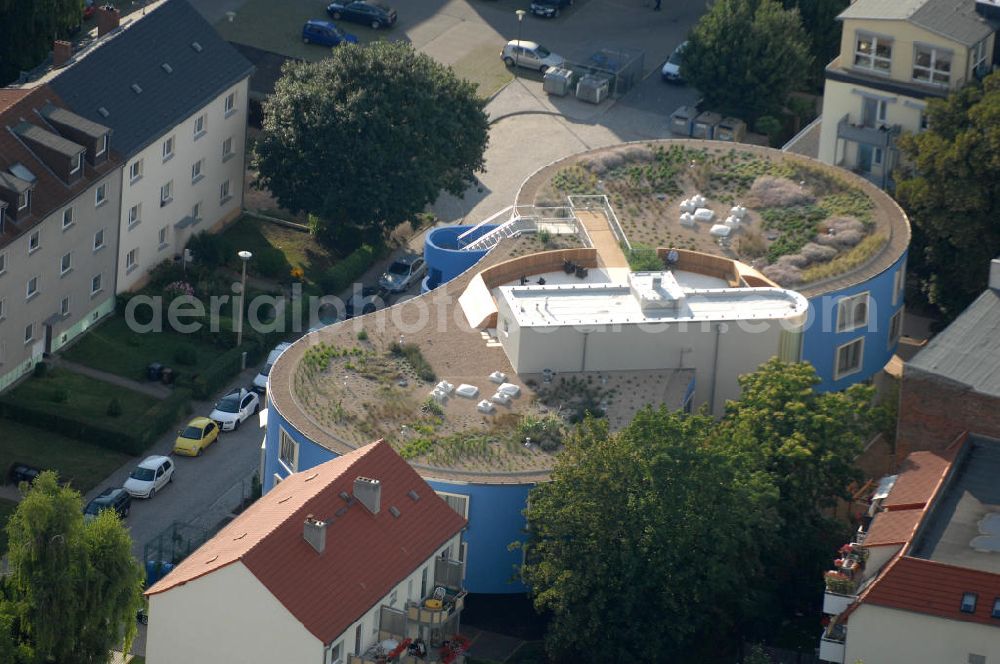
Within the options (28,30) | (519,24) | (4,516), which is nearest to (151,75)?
(28,30)

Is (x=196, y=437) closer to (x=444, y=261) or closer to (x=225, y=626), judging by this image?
(x=444, y=261)

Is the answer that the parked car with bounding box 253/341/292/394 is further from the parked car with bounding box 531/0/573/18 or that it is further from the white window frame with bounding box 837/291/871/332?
the parked car with bounding box 531/0/573/18

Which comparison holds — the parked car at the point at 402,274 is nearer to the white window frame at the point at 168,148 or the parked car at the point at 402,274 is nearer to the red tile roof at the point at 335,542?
the white window frame at the point at 168,148

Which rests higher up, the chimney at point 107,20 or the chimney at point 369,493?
the chimney at point 107,20

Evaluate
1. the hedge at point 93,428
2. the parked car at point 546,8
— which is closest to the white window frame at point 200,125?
the hedge at point 93,428

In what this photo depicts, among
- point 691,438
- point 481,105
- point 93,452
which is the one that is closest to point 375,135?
point 481,105

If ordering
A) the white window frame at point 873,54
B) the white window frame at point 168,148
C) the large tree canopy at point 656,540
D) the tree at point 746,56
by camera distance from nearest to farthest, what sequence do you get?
the large tree canopy at point 656,540, the white window frame at point 168,148, the white window frame at point 873,54, the tree at point 746,56

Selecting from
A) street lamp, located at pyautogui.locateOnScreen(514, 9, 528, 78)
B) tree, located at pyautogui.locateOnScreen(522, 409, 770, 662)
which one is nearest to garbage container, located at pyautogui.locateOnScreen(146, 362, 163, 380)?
tree, located at pyautogui.locateOnScreen(522, 409, 770, 662)
